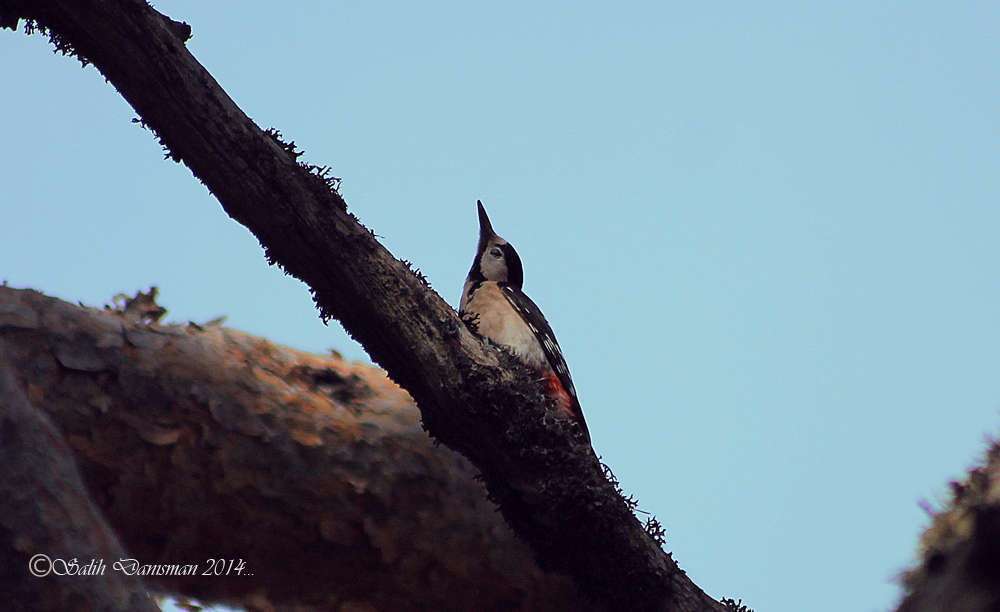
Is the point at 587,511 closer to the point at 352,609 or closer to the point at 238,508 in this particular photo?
the point at 352,609

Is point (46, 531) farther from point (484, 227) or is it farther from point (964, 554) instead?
point (484, 227)

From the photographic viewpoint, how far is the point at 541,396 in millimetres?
3234

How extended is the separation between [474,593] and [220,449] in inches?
49.3

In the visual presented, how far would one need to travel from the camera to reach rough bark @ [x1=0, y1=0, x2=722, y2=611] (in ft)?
9.14

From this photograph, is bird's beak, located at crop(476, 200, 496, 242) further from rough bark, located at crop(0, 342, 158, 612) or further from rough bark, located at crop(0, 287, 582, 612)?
rough bark, located at crop(0, 342, 158, 612)

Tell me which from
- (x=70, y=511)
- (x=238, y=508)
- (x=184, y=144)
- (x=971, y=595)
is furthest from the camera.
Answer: (x=238, y=508)

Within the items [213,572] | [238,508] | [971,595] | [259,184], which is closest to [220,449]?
[238,508]

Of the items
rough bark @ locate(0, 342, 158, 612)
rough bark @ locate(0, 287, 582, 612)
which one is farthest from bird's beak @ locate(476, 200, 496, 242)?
rough bark @ locate(0, 342, 158, 612)

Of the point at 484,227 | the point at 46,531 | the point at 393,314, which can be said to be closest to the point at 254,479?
the point at 393,314

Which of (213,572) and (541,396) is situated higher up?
(541,396)

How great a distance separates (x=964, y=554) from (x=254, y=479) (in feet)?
9.79

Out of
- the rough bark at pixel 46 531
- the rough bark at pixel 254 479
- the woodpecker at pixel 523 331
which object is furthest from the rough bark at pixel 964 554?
the woodpecker at pixel 523 331

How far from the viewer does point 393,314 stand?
2.99m

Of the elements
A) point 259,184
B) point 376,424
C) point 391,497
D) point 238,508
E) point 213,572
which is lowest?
point 213,572
